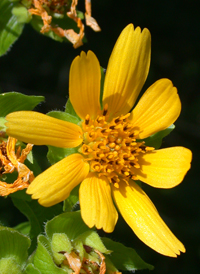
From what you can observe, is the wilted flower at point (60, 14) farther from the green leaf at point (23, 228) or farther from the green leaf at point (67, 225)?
the green leaf at point (23, 228)

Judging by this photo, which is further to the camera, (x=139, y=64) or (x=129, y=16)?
(x=129, y=16)

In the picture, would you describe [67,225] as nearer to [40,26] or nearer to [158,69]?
[40,26]

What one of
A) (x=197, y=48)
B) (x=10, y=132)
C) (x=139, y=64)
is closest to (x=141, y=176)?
(x=139, y=64)

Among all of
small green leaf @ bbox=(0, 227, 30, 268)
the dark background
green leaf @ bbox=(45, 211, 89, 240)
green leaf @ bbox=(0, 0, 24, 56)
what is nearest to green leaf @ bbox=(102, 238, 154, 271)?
green leaf @ bbox=(45, 211, 89, 240)

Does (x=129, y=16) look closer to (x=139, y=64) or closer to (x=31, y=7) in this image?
(x=31, y=7)

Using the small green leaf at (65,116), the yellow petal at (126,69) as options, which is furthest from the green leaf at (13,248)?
the yellow petal at (126,69)
